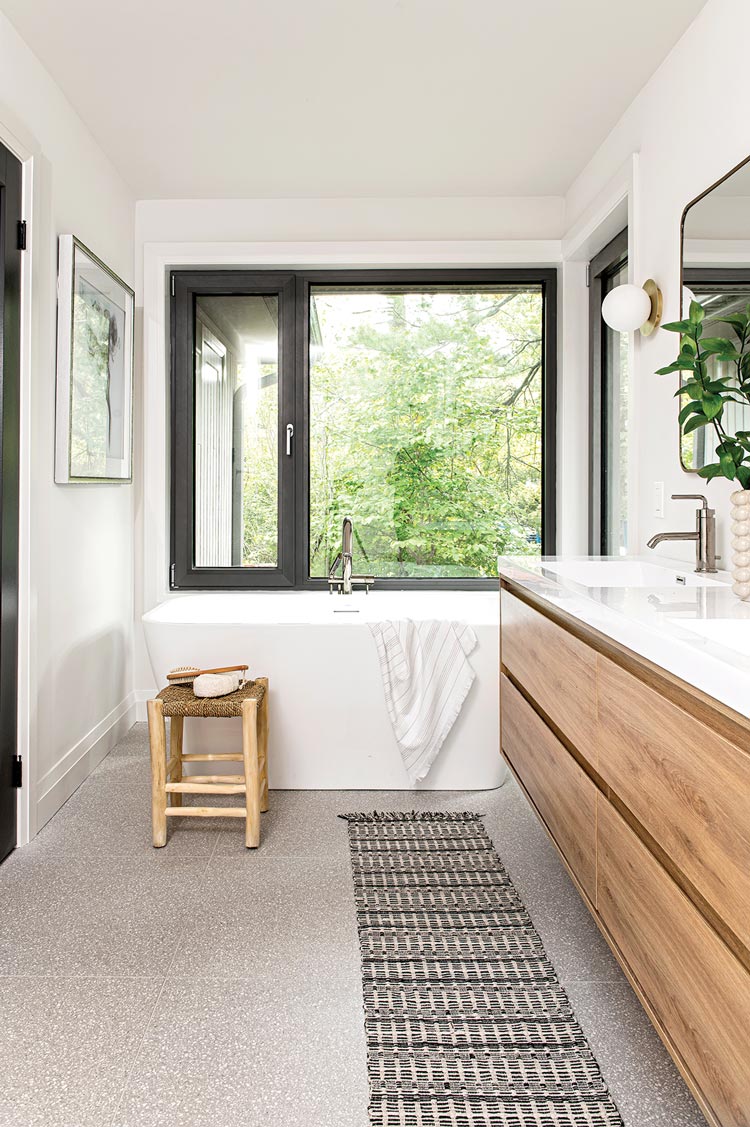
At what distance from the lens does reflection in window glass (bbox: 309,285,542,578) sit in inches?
161

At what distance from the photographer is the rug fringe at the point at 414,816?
2.89 metres

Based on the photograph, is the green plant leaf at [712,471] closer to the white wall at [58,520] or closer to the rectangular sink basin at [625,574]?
the rectangular sink basin at [625,574]

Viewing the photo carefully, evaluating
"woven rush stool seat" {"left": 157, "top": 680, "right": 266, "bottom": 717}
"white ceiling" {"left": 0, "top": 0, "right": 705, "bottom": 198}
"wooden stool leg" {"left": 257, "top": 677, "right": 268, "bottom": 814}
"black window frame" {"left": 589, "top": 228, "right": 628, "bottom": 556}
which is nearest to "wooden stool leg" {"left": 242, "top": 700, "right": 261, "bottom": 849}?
"woven rush stool seat" {"left": 157, "top": 680, "right": 266, "bottom": 717}

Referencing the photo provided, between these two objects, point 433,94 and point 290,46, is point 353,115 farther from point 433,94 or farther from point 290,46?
point 290,46

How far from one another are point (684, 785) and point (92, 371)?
275 cm

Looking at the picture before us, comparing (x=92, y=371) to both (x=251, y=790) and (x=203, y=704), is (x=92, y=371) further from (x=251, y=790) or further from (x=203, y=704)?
(x=251, y=790)

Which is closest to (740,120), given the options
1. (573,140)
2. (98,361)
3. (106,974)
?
(573,140)

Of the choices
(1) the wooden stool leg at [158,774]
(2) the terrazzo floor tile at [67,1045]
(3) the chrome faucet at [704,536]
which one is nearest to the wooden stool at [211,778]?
(1) the wooden stool leg at [158,774]

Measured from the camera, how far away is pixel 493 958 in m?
1.99

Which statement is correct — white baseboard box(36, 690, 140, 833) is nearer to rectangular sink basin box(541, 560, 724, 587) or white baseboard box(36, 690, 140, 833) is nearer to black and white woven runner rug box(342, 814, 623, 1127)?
black and white woven runner rug box(342, 814, 623, 1127)

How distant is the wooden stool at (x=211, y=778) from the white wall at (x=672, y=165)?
4.72 ft

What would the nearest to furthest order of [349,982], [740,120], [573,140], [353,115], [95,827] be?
[349,982] → [740,120] → [95,827] → [353,115] → [573,140]

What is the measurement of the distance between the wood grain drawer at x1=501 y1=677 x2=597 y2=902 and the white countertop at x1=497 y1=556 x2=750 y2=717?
0.34 m

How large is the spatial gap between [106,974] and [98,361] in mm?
2261
